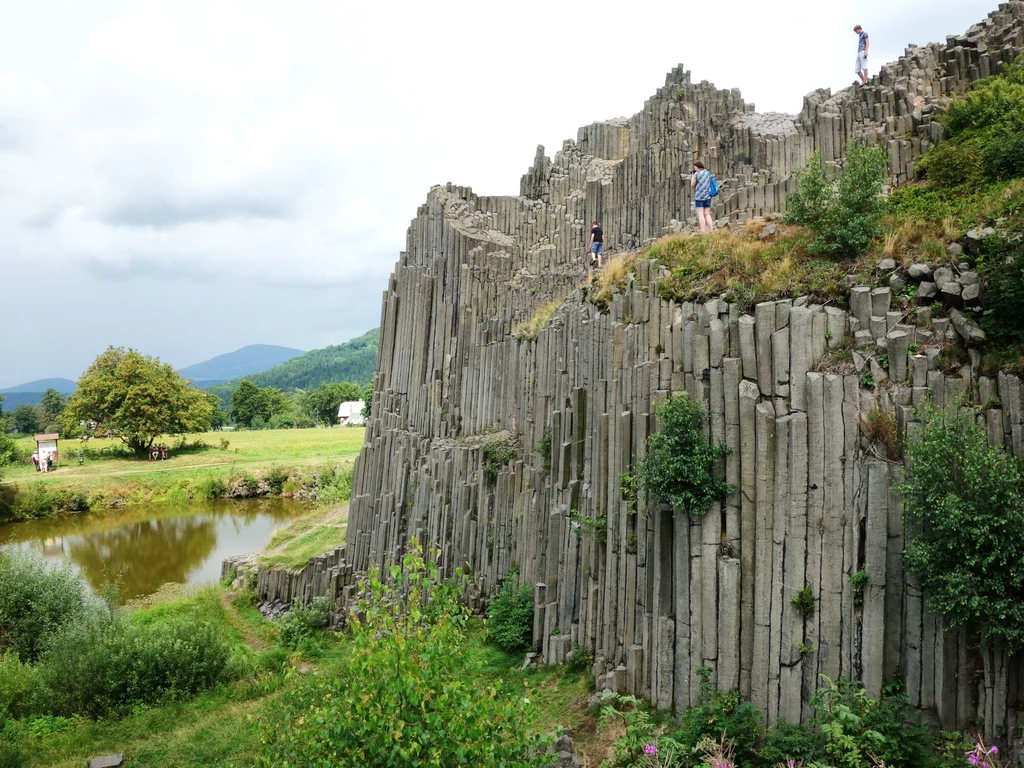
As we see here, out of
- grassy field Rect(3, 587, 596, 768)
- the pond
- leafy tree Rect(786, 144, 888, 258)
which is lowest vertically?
the pond

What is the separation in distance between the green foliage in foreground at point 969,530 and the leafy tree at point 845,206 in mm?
2820

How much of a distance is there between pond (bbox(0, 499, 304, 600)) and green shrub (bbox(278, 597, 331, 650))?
8.79 m

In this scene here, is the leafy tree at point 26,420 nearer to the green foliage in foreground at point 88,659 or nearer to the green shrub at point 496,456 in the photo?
the green foliage in foreground at point 88,659

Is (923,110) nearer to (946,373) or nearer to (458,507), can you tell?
(946,373)

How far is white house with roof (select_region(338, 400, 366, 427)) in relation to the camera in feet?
279

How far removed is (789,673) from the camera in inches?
272

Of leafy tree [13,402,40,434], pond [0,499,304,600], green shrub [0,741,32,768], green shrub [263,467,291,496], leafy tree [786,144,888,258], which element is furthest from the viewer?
leafy tree [13,402,40,434]

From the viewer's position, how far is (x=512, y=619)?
11797 mm

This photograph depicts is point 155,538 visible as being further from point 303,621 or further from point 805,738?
point 805,738

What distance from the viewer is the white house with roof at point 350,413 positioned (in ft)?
279

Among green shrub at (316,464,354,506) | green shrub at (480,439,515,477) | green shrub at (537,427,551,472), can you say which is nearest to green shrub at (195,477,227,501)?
green shrub at (316,464,354,506)

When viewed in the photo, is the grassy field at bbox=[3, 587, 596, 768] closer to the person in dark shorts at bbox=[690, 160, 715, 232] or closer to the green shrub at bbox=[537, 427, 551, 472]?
the green shrub at bbox=[537, 427, 551, 472]

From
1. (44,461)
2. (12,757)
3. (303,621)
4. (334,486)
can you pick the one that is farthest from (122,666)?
(44,461)

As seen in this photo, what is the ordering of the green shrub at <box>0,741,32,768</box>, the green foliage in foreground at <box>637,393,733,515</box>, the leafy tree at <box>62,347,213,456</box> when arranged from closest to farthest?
the green foliage in foreground at <box>637,393,733,515</box>
the green shrub at <box>0,741,32,768</box>
the leafy tree at <box>62,347,213,456</box>
